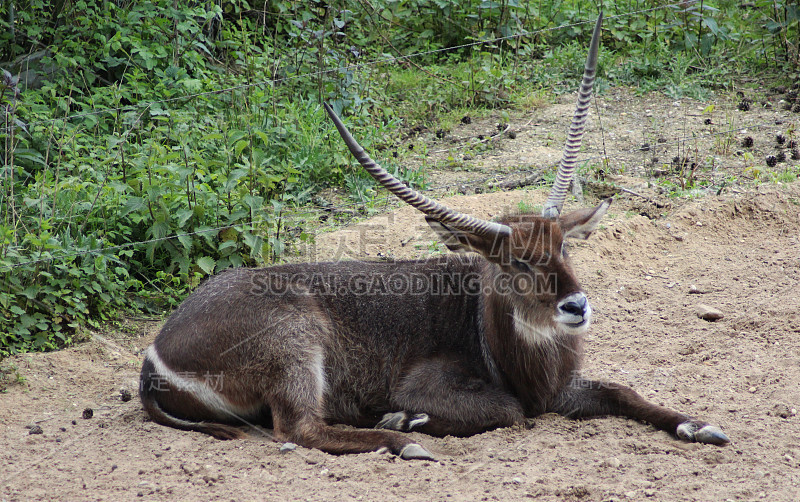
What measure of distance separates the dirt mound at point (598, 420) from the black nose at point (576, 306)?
65 cm

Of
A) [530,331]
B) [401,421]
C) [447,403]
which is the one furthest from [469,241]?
[401,421]

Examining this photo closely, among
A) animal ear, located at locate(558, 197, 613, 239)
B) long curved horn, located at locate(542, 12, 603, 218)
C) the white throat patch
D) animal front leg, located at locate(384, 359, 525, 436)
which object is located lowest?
animal front leg, located at locate(384, 359, 525, 436)

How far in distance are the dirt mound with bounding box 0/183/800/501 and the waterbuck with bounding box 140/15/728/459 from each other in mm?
155

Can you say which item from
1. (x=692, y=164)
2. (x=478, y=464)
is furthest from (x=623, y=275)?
(x=478, y=464)

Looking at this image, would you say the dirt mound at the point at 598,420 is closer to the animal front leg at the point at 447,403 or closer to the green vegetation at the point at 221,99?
the animal front leg at the point at 447,403

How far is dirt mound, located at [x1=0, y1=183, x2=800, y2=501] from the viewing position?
339cm

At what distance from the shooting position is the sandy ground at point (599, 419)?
Result: 3.40 meters

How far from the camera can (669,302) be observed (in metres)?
5.32

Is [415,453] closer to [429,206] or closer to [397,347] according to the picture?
[397,347]

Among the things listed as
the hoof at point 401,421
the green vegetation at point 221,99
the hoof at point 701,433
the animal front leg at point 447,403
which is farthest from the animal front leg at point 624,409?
the green vegetation at point 221,99

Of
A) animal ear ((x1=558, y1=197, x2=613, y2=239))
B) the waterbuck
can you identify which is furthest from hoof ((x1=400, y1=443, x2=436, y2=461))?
animal ear ((x1=558, y1=197, x2=613, y2=239))

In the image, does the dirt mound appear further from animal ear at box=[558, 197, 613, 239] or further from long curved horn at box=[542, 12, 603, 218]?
long curved horn at box=[542, 12, 603, 218]

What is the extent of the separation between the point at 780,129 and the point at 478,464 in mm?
5643

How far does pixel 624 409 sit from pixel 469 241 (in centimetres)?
123
